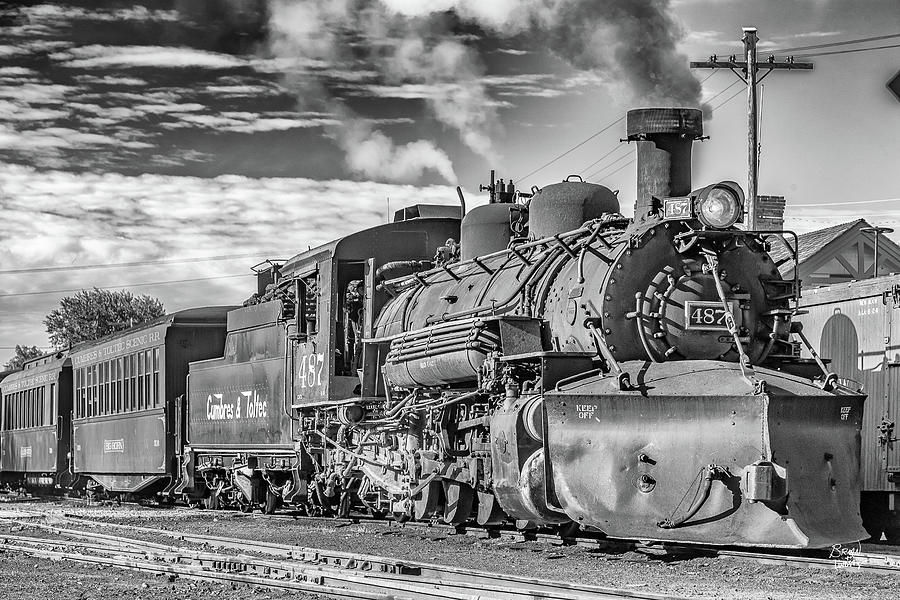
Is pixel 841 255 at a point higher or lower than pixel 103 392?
higher

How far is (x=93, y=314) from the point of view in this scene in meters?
77.4

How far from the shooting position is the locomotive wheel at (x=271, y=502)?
691 inches

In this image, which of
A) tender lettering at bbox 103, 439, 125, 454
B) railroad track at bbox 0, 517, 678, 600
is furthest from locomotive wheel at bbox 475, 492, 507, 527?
tender lettering at bbox 103, 439, 125, 454

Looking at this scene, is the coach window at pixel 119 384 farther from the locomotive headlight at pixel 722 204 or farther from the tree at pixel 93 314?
the tree at pixel 93 314

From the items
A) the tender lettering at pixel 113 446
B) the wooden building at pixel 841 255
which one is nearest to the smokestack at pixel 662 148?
the wooden building at pixel 841 255

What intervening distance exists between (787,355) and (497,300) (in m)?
2.90

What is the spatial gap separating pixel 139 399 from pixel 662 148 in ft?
48.5

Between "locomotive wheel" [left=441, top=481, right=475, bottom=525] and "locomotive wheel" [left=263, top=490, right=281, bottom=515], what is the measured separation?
5435 millimetres

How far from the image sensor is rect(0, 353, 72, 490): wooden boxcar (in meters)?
27.8

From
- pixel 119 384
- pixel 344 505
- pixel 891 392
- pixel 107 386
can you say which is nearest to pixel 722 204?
pixel 891 392

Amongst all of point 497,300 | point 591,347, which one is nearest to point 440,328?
point 497,300

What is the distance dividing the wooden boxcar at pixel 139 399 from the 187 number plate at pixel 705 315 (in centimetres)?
1279

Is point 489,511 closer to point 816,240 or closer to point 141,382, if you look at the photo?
point 141,382

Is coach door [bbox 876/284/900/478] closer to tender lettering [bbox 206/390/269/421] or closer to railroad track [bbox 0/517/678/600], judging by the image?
railroad track [bbox 0/517/678/600]
